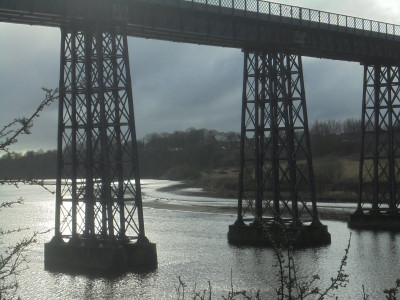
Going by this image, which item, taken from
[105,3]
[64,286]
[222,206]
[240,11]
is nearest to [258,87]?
[240,11]

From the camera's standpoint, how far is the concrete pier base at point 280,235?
3061cm

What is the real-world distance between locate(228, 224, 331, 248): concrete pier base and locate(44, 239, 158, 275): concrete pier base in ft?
22.6

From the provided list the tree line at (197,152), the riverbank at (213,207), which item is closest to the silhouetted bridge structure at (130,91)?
the riverbank at (213,207)

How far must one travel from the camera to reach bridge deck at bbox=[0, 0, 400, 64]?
24.4 meters

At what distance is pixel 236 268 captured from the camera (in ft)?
86.6

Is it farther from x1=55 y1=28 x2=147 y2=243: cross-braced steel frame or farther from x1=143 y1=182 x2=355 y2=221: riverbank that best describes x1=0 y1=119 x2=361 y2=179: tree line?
x1=55 y1=28 x2=147 y2=243: cross-braced steel frame

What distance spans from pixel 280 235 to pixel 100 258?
1006 centimetres

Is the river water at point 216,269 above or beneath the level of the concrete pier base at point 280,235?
beneath

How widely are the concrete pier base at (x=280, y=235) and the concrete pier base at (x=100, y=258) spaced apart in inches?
271

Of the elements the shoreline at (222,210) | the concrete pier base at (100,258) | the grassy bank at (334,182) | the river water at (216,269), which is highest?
the grassy bank at (334,182)

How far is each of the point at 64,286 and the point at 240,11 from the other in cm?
1478

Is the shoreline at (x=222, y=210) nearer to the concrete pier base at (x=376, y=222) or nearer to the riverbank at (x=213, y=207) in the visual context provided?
the riverbank at (x=213, y=207)

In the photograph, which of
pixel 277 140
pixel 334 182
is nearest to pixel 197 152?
pixel 334 182

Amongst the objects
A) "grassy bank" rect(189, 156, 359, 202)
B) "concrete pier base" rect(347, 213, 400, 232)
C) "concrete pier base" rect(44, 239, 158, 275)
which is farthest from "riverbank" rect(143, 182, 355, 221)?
"concrete pier base" rect(44, 239, 158, 275)
